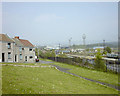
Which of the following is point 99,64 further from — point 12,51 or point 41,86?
point 12,51

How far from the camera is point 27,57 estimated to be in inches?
988

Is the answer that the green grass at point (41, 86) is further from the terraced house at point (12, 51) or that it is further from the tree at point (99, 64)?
the terraced house at point (12, 51)

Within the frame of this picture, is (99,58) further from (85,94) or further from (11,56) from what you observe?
(11,56)

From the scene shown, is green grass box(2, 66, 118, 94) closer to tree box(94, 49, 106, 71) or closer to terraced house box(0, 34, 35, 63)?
tree box(94, 49, 106, 71)

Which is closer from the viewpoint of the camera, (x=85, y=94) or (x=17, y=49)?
(x=85, y=94)

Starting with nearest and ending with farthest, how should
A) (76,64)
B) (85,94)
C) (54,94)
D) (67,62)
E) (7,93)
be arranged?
1. (7,93)
2. (54,94)
3. (85,94)
4. (76,64)
5. (67,62)

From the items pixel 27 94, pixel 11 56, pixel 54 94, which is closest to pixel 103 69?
pixel 54 94

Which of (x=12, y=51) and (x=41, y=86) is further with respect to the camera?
(x=12, y=51)

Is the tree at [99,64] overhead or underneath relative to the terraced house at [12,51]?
underneath

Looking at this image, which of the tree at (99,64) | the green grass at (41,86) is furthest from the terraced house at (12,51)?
the tree at (99,64)

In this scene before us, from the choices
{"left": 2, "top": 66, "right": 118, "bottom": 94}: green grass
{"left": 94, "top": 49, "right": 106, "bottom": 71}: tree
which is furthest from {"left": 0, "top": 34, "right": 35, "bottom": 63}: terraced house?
{"left": 94, "top": 49, "right": 106, "bottom": 71}: tree

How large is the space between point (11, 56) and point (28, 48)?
5.88 meters

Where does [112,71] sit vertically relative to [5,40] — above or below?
below

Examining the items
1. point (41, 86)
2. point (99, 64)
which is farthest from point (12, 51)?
point (41, 86)
